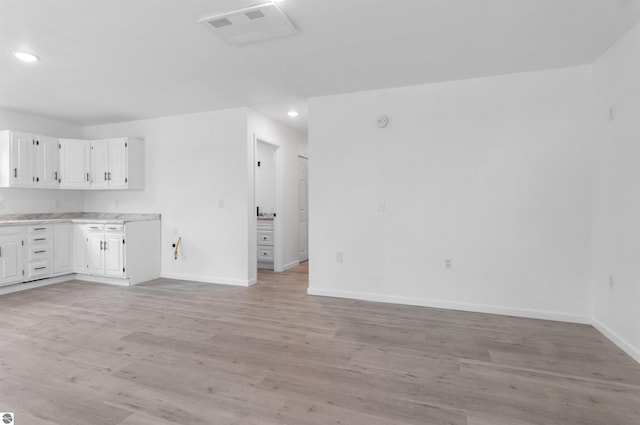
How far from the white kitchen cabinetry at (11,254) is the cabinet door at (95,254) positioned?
743mm

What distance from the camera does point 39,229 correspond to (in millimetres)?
4773

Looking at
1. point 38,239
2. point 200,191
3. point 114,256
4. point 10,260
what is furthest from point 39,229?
point 200,191

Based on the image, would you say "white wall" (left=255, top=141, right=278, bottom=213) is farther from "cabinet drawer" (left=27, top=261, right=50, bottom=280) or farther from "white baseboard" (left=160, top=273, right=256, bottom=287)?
"cabinet drawer" (left=27, top=261, right=50, bottom=280)

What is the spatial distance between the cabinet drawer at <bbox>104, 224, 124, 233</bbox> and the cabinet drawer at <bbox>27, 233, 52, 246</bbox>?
80 centimetres

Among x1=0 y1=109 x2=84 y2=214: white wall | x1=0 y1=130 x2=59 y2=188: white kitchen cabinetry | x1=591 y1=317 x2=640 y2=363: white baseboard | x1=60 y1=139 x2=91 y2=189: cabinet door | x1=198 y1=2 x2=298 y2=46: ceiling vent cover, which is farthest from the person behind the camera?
x1=60 y1=139 x2=91 y2=189: cabinet door

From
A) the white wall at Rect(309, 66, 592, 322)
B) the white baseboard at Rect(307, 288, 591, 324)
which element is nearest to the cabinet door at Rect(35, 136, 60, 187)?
the white wall at Rect(309, 66, 592, 322)

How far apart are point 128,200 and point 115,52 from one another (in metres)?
3.07

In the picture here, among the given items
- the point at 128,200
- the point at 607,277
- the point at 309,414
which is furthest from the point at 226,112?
the point at 607,277

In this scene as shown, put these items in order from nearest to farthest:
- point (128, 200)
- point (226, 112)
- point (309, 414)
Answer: point (309, 414)
point (226, 112)
point (128, 200)

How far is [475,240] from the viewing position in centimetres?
362

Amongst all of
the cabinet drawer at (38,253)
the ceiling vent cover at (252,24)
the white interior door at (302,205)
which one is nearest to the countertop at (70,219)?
the cabinet drawer at (38,253)

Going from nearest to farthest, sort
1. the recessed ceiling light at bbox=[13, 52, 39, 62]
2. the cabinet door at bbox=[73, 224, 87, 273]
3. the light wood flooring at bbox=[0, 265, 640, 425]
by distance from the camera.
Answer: the light wood flooring at bbox=[0, 265, 640, 425] < the recessed ceiling light at bbox=[13, 52, 39, 62] < the cabinet door at bbox=[73, 224, 87, 273]

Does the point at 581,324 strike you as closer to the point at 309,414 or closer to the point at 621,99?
the point at 621,99

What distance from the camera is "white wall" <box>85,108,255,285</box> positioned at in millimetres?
4762
